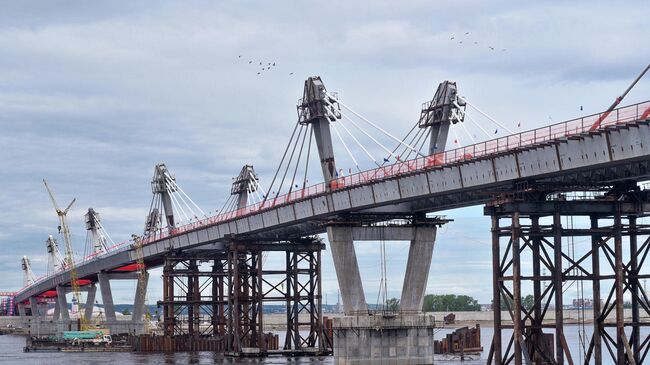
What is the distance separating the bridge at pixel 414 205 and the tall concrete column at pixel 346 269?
9 cm

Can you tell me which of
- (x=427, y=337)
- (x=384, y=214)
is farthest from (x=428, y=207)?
(x=427, y=337)

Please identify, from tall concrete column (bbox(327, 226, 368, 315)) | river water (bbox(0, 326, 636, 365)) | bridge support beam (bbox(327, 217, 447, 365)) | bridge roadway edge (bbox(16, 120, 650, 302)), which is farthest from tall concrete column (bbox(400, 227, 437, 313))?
river water (bbox(0, 326, 636, 365))

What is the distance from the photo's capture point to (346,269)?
347 ft

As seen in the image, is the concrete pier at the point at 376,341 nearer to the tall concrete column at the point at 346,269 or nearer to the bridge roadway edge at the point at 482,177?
the tall concrete column at the point at 346,269

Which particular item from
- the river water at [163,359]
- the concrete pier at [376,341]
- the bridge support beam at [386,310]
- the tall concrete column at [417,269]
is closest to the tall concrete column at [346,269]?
the bridge support beam at [386,310]

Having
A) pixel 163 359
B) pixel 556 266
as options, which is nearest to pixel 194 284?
pixel 163 359

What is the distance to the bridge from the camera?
7362 cm

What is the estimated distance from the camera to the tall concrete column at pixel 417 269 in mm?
106188

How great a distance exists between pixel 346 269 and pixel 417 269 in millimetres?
6351

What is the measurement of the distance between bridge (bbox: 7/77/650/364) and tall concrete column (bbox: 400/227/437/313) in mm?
89

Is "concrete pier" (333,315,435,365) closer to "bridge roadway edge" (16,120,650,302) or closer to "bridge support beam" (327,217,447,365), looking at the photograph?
"bridge support beam" (327,217,447,365)

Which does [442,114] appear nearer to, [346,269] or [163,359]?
[346,269]

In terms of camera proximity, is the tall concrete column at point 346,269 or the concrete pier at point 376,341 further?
the tall concrete column at point 346,269

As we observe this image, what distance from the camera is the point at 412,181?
92.3 m
